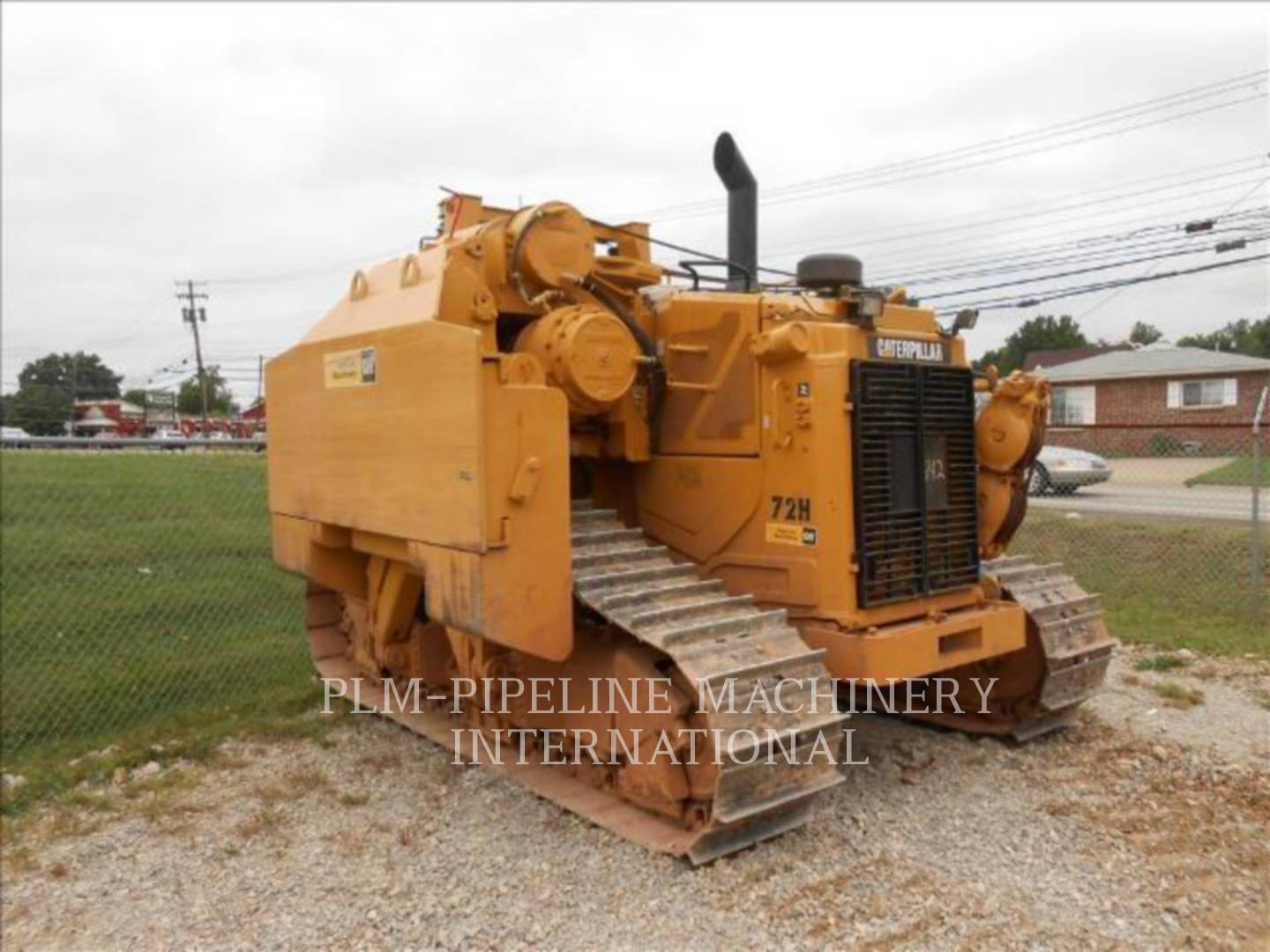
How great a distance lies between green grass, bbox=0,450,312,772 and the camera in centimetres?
657

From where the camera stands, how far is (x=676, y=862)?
4391 millimetres

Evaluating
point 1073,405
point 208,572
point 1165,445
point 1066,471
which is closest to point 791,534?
point 208,572

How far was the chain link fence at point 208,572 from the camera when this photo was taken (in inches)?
273

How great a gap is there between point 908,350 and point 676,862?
2.70m

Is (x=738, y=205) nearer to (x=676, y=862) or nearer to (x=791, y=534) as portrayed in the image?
(x=791, y=534)

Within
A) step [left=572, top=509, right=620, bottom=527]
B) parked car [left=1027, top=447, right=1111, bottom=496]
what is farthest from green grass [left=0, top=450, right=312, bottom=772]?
parked car [left=1027, top=447, right=1111, bottom=496]

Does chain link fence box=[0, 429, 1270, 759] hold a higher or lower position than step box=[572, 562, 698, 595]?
lower

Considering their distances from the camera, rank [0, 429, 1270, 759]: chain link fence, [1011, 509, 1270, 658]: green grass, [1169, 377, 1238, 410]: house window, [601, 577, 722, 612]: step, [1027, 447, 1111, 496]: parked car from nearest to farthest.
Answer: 1. [601, 577, 722, 612]: step
2. [0, 429, 1270, 759]: chain link fence
3. [1011, 509, 1270, 658]: green grass
4. [1027, 447, 1111, 496]: parked car
5. [1169, 377, 1238, 410]: house window

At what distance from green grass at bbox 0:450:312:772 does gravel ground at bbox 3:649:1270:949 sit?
1125 millimetres

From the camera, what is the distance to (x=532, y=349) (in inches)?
201

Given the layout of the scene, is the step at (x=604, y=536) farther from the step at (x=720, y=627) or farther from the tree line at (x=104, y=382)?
the tree line at (x=104, y=382)

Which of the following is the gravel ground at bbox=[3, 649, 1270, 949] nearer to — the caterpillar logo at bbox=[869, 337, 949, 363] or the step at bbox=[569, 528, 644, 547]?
the step at bbox=[569, 528, 644, 547]

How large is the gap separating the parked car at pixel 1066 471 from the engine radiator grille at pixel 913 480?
32.8ft

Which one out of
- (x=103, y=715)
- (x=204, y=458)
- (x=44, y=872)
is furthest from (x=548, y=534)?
(x=204, y=458)
